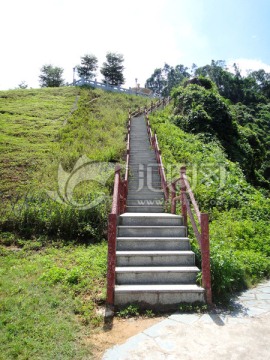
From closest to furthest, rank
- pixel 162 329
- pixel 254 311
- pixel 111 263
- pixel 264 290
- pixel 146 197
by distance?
pixel 162 329 → pixel 254 311 → pixel 111 263 → pixel 264 290 → pixel 146 197

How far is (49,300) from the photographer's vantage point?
468cm

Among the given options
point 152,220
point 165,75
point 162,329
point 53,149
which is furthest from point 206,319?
point 165,75

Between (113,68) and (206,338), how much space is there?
147 ft

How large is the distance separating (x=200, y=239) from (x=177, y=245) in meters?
0.98

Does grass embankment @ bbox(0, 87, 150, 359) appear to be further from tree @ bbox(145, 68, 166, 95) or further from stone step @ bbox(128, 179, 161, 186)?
tree @ bbox(145, 68, 166, 95)

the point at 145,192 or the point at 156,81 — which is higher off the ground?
the point at 156,81

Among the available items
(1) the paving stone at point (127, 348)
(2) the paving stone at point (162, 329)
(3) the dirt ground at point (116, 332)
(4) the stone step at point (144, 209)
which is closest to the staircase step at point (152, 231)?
(4) the stone step at point (144, 209)

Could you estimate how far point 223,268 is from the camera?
5207mm

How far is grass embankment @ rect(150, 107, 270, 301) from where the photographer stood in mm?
5410

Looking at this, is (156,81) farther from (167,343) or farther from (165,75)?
(167,343)

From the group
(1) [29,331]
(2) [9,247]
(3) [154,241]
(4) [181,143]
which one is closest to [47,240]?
(2) [9,247]

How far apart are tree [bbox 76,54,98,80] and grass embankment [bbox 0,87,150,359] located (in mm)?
30252

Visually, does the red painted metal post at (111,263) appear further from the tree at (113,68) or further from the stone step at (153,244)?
the tree at (113,68)

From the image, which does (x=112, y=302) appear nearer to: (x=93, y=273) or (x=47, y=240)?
(x=93, y=273)
